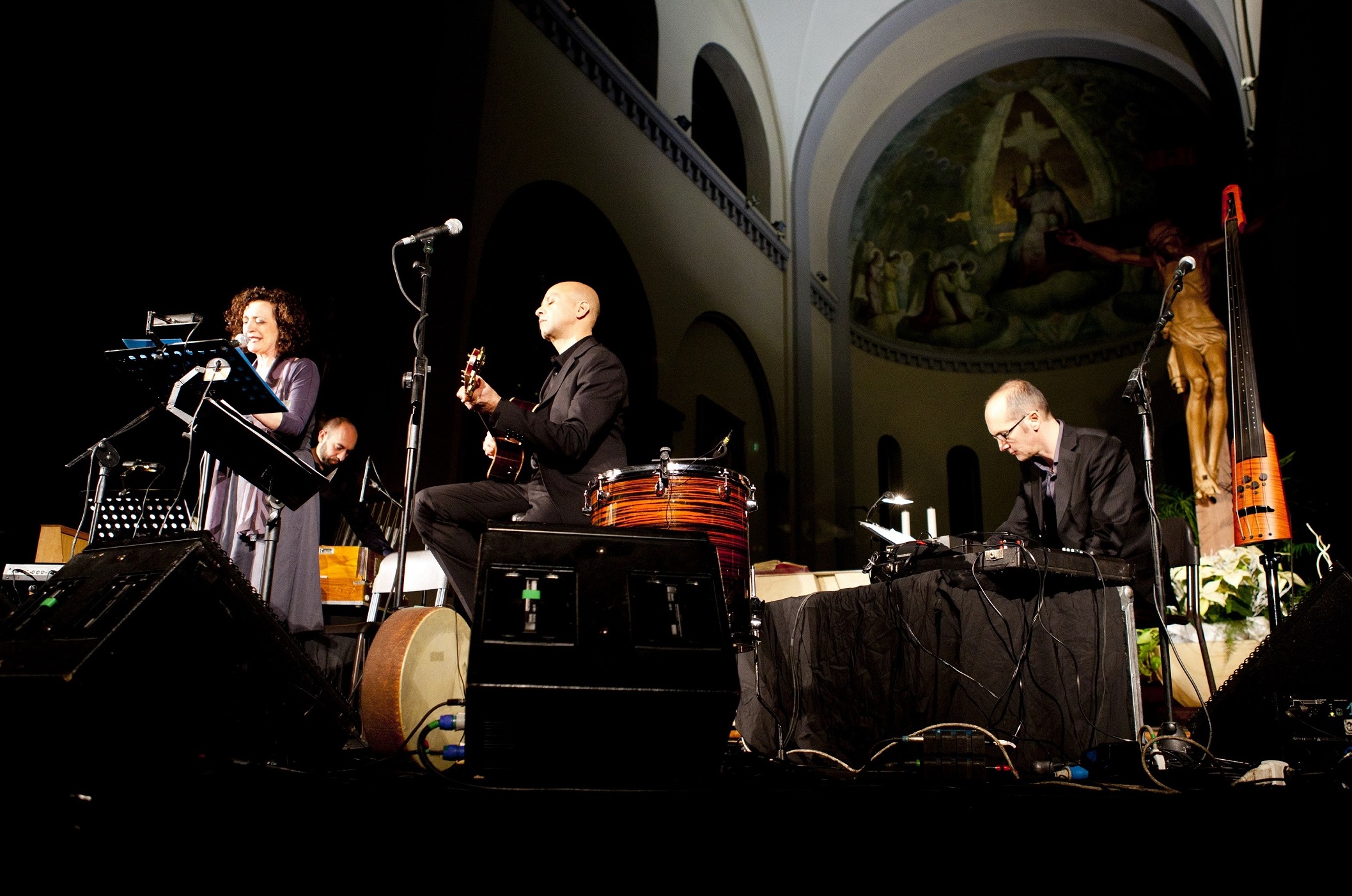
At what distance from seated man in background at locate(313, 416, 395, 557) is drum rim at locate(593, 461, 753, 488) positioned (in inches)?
97.8

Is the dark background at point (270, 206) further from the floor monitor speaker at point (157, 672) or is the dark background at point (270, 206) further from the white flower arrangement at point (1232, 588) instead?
the white flower arrangement at point (1232, 588)

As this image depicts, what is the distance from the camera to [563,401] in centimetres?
381

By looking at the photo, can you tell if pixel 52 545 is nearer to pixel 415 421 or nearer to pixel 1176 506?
pixel 415 421

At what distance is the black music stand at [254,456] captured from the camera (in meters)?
3.13

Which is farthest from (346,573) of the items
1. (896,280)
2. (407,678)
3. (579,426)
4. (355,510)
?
(896,280)

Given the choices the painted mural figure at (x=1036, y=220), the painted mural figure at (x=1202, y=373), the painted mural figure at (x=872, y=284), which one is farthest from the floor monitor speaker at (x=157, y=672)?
the painted mural figure at (x=1036, y=220)

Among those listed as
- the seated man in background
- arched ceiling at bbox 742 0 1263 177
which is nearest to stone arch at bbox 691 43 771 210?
arched ceiling at bbox 742 0 1263 177

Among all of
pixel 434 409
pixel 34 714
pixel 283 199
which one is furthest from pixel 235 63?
pixel 34 714

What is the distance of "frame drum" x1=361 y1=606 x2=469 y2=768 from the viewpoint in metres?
3.38

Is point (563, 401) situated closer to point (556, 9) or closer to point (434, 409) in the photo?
point (434, 409)

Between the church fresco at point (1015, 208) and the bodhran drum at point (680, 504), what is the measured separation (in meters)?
12.7

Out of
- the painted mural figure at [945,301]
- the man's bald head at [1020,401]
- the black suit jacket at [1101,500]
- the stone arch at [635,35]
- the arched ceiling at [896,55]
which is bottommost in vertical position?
the black suit jacket at [1101,500]

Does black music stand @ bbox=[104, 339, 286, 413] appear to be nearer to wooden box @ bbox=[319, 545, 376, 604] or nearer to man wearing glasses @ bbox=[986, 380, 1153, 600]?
man wearing glasses @ bbox=[986, 380, 1153, 600]

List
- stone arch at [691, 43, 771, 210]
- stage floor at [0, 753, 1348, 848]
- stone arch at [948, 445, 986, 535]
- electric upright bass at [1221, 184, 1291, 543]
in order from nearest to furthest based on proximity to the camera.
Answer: stage floor at [0, 753, 1348, 848] → electric upright bass at [1221, 184, 1291, 543] → stone arch at [691, 43, 771, 210] → stone arch at [948, 445, 986, 535]
